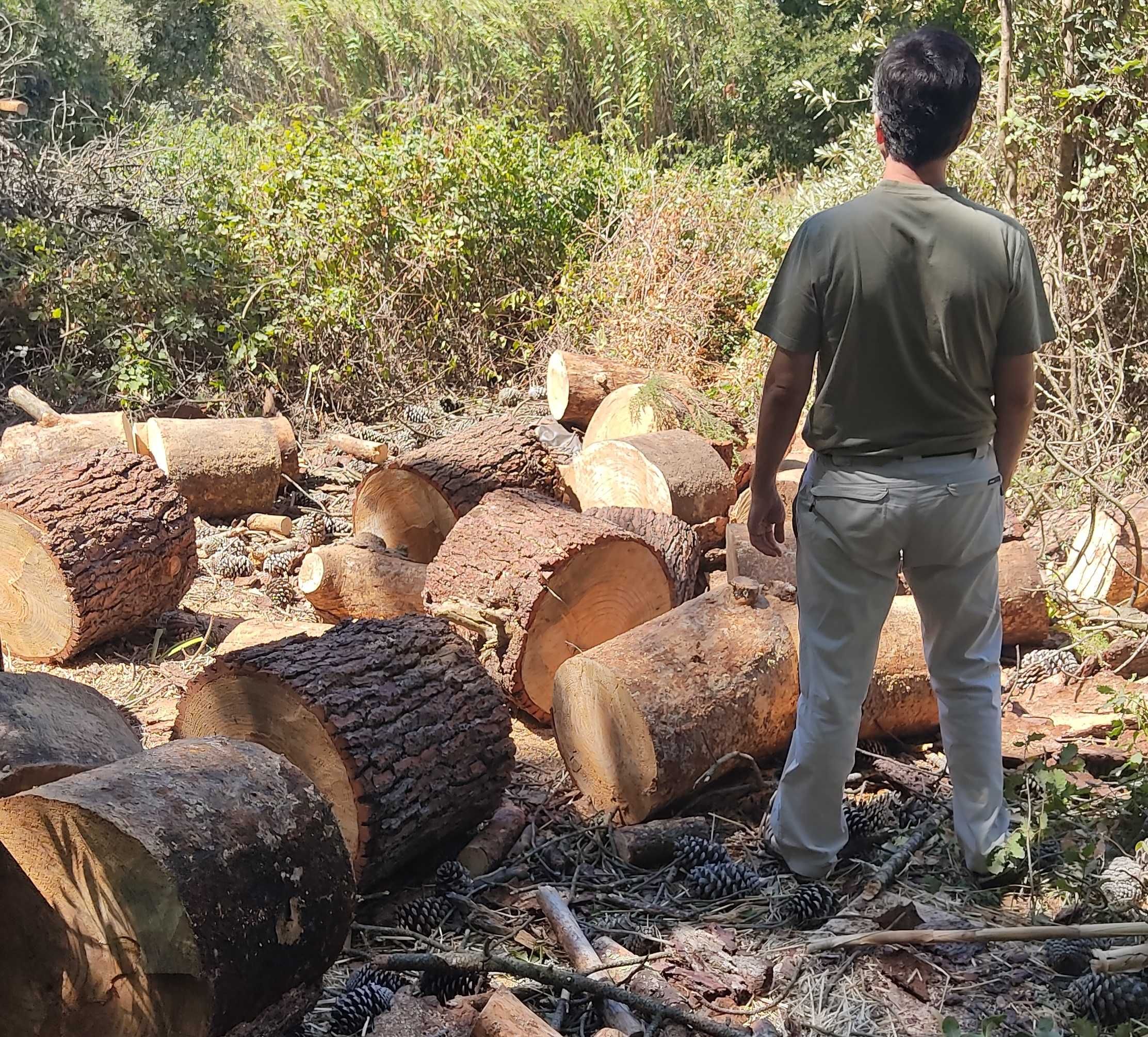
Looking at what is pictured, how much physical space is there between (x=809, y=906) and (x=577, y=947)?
66 centimetres

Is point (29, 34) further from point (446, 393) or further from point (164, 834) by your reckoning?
point (164, 834)

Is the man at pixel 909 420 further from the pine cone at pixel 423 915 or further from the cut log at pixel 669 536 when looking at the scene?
the cut log at pixel 669 536

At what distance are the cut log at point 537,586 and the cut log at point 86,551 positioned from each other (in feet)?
4.59

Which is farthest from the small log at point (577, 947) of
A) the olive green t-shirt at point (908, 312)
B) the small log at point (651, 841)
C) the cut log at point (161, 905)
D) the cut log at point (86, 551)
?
the cut log at point (86, 551)

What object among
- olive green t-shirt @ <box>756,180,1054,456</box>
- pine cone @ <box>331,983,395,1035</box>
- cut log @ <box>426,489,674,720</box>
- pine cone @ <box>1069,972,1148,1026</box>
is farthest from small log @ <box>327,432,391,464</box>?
pine cone @ <box>1069,972,1148,1026</box>

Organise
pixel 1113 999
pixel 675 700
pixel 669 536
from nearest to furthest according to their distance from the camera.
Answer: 1. pixel 1113 999
2. pixel 675 700
3. pixel 669 536

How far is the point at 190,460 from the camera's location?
6.39 meters

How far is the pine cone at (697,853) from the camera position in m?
3.25

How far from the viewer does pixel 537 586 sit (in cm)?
408

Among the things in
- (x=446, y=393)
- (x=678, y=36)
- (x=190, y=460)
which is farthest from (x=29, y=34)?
(x=190, y=460)

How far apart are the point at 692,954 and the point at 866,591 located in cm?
104

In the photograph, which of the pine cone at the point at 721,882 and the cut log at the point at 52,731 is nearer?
the cut log at the point at 52,731

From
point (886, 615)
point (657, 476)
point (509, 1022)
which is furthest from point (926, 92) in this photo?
point (657, 476)

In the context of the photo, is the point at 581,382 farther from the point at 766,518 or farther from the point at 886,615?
the point at 886,615
